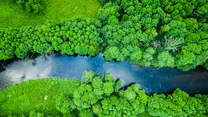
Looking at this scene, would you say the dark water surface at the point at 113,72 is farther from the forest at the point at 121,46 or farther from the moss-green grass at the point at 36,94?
the forest at the point at 121,46

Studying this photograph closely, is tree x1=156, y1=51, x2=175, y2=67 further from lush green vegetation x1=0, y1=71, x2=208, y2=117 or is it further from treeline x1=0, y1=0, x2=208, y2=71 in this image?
lush green vegetation x1=0, y1=71, x2=208, y2=117

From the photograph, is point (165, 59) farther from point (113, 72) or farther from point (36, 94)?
point (36, 94)

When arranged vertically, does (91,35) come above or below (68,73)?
above

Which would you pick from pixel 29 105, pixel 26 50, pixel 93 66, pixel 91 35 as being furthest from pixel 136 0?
pixel 29 105

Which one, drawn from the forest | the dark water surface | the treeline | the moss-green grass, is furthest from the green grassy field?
the moss-green grass

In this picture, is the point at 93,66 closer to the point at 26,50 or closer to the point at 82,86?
the point at 82,86

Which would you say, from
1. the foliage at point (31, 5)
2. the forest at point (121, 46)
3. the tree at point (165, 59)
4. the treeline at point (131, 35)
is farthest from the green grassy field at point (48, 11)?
the tree at point (165, 59)
